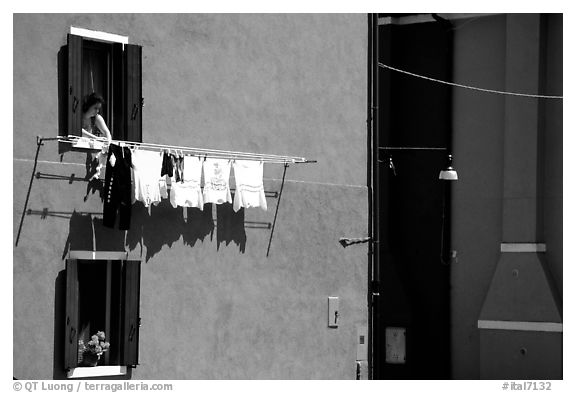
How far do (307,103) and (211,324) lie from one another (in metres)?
3.69

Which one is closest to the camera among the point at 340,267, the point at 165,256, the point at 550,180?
the point at 165,256

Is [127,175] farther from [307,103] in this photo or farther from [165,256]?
[307,103]

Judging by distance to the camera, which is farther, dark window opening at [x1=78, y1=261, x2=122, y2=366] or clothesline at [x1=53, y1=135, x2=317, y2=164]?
dark window opening at [x1=78, y1=261, x2=122, y2=366]

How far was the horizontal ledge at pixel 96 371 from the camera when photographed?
50.5ft

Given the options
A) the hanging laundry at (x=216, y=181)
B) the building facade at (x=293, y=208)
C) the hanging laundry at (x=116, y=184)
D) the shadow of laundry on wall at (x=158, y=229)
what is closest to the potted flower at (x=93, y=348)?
the building facade at (x=293, y=208)

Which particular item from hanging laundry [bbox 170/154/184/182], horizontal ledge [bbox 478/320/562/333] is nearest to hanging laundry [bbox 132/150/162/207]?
hanging laundry [bbox 170/154/184/182]

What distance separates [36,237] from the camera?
593 inches

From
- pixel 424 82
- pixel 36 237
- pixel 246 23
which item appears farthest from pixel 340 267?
pixel 424 82

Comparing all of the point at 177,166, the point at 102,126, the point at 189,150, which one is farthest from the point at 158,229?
the point at 102,126

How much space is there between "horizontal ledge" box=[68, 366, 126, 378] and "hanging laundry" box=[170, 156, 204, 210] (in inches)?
85.7

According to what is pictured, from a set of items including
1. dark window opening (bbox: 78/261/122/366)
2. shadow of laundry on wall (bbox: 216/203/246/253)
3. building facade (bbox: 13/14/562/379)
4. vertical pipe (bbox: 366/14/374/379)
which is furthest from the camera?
vertical pipe (bbox: 366/14/374/379)

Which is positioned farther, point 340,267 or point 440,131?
point 440,131

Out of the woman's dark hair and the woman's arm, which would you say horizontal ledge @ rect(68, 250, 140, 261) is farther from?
the woman's dark hair

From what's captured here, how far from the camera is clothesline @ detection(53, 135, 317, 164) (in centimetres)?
1538
